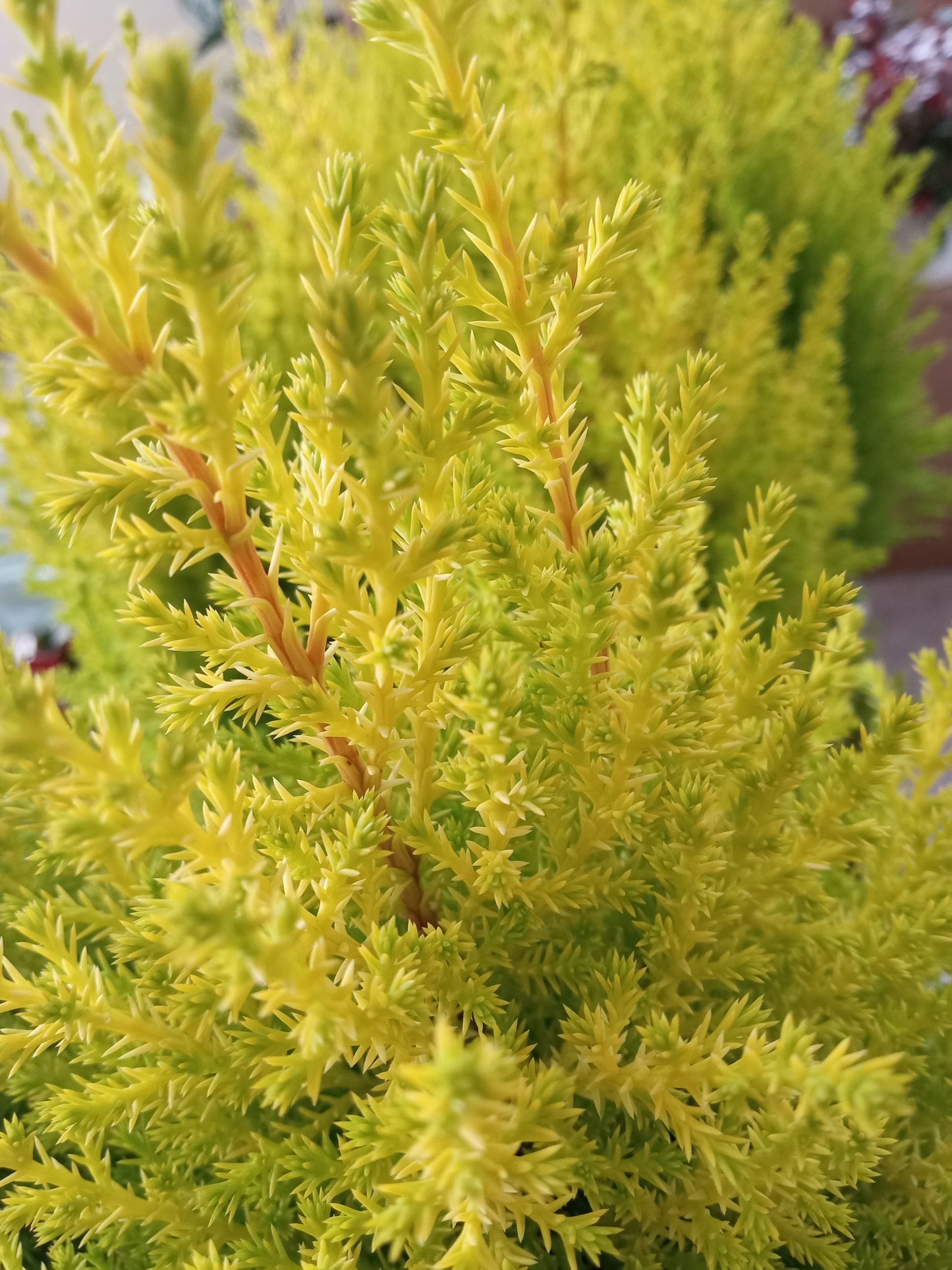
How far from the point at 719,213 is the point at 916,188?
560 millimetres

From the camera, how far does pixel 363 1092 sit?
28 cm

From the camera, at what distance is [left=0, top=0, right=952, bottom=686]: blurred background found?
1.10 meters

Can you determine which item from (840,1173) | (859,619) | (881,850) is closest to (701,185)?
(859,619)

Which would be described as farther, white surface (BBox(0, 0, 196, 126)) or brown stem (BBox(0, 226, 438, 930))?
white surface (BBox(0, 0, 196, 126))

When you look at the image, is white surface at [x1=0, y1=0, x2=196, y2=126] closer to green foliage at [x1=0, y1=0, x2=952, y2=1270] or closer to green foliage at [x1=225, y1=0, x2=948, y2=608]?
green foliage at [x1=225, y1=0, x2=948, y2=608]

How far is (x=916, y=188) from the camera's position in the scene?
1.09 metres

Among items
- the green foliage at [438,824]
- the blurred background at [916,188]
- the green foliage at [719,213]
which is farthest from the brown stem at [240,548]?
the blurred background at [916,188]

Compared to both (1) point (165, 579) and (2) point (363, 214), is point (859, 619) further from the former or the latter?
(1) point (165, 579)

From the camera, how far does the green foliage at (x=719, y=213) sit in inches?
21.3

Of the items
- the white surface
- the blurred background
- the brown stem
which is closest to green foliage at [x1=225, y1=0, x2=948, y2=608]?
the blurred background

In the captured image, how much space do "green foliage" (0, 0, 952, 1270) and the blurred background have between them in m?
0.71

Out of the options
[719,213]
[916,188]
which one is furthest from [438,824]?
[916,188]

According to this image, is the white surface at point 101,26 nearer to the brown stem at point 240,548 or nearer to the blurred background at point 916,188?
the blurred background at point 916,188

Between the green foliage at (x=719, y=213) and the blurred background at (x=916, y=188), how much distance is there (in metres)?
0.19
